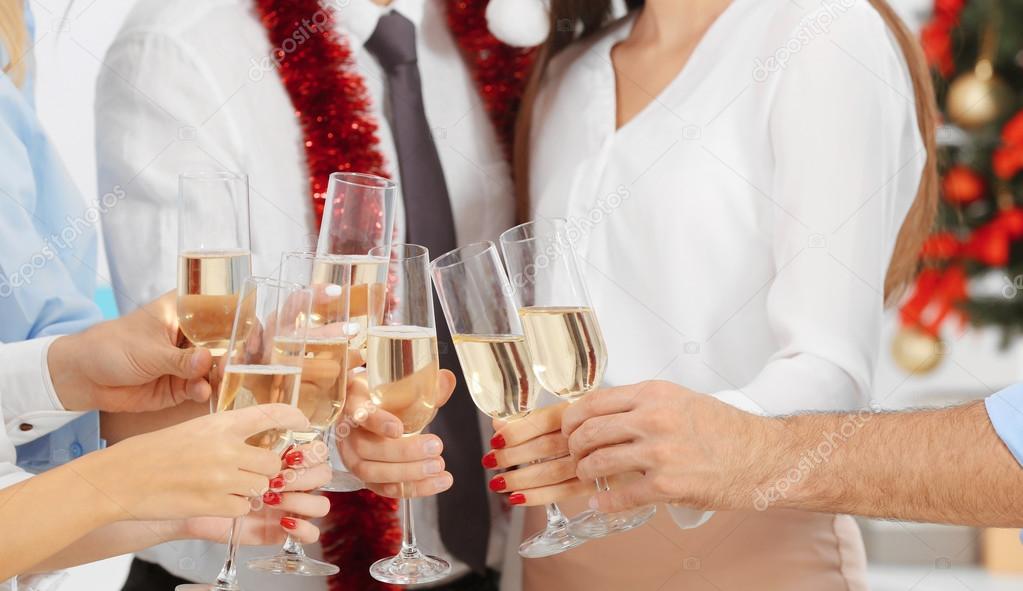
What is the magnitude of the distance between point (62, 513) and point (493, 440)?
535 millimetres

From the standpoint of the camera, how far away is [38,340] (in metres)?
1.64

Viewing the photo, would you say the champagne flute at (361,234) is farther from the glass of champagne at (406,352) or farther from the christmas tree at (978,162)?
the christmas tree at (978,162)

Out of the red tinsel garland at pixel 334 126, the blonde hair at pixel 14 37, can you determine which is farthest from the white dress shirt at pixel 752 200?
the blonde hair at pixel 14 37

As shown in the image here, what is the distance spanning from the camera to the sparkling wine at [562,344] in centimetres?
125

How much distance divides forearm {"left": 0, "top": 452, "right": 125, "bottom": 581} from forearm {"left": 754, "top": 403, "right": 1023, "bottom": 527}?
800 millimetres

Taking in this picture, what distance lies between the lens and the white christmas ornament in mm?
1929

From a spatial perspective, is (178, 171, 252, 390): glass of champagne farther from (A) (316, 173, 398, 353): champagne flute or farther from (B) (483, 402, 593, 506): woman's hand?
(B) (483, 402, 593, 506): woman's hand

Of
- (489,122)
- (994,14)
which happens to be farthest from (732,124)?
(994,14)

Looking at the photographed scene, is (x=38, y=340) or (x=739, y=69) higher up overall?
(x=739, y=69)

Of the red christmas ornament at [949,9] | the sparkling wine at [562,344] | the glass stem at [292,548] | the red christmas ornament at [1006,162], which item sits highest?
the red christmas ornament at [949,9]

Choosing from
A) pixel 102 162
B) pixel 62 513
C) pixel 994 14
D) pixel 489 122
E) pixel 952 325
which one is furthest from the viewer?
pixel 952 325

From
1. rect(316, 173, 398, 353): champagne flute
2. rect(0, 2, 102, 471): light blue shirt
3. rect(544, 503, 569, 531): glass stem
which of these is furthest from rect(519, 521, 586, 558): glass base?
rect(0, 2, 102, 471): light blue shirt

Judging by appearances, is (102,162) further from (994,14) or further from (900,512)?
(994,14)

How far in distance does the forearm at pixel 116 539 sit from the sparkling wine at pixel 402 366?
37cm
